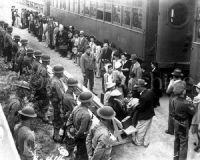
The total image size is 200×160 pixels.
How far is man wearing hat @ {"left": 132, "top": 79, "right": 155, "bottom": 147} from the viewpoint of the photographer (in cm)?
736

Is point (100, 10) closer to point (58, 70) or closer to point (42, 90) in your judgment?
point (42, 90)

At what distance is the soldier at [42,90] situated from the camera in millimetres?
8336

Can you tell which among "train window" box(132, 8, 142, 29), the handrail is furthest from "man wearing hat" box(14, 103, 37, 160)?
"train window" box(132, 8, 142, 29)

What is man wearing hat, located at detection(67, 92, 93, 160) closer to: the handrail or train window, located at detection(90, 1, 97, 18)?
the handrail

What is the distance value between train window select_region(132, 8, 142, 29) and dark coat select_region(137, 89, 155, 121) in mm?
4654

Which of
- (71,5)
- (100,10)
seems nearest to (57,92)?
(100,10)

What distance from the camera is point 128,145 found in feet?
25.7

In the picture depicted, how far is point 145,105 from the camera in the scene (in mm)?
7383

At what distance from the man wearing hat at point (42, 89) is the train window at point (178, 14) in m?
4.56

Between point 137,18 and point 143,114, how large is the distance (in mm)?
5017

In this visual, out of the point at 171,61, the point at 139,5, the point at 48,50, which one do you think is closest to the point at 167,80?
the point at 171,61

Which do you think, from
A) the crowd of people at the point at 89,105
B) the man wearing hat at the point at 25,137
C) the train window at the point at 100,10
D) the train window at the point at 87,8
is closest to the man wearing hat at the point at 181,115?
the crowd of people at the point at 89,105

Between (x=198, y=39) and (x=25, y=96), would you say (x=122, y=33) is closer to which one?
(x=198, y=39)

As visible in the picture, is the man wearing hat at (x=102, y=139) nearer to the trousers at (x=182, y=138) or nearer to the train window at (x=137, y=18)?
the trousers at (x=182, y=138)
